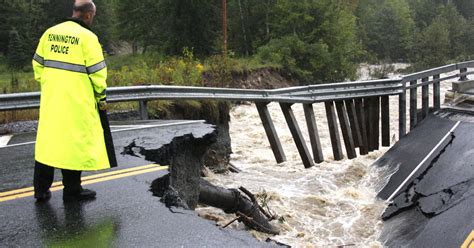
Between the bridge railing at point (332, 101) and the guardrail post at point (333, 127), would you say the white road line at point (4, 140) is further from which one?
the guardrail post at point (333, 127)

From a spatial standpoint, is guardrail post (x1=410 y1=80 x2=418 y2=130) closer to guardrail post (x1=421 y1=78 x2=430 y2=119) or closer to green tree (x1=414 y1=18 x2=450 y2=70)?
guardrail post (x1=421 y1=78 x2=430 y2=119)

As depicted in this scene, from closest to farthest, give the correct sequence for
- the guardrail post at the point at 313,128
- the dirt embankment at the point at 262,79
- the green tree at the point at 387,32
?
1. the guardrail post at the point at 313,128
2. the dirt embankment at the point at 262,79
3. the green tree at the point at 387,32

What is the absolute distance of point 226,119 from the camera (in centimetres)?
1400

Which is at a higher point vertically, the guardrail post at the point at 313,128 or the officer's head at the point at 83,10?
the officer's head at the point at 83,10

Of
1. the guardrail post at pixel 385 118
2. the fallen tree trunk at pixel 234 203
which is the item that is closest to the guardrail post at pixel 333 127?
the guardrail post at pixel 385 118

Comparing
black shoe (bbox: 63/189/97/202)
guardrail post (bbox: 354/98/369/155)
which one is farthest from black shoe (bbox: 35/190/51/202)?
guardrail post (bbox: 354/98/369/155)

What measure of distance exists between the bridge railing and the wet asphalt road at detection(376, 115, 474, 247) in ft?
2.44

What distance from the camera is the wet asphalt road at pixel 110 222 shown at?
4.18 meters

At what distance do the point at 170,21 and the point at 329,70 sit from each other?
11642 millimetres

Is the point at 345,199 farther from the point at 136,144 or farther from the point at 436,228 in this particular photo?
the point at 136,144

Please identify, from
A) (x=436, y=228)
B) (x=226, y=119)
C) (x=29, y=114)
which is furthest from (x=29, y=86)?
(x=436, y=228)

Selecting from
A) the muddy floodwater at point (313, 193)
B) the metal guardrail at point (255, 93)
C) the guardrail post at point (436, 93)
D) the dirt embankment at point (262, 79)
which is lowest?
the muddy floodwater at point (313, 193)

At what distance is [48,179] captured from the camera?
4.92 meters

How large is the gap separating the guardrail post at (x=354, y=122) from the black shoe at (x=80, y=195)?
26.2 ft
